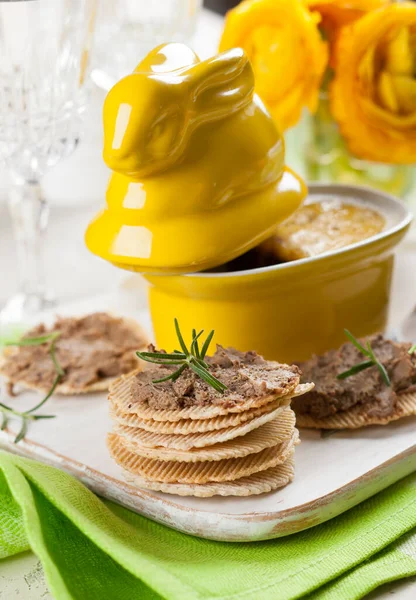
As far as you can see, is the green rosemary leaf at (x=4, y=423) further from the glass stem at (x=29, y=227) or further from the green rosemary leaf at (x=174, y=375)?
the glass stem at (x=29, y=227)

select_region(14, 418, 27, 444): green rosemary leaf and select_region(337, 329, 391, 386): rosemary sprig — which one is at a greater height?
select_region(337, 329, 391, 386): rosemary sprig

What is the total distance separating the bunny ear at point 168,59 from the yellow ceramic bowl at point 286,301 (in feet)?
0.91

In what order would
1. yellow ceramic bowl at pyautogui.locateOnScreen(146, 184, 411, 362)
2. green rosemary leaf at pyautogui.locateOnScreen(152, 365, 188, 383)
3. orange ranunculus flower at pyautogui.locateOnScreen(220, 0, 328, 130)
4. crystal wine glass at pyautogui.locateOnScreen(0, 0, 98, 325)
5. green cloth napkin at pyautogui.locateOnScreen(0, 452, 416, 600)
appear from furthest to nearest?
orange ranunculus flower at pyautogui.locateOnScreen(220, 0, 328, 130) < crystal wine glass at pyautogui.locateOnScreen(0, 0, 98, 325) < yellow ceramic bowl at pyautogui.locateOnScreen(146, 184, 411, 362) < green rosemary leaf at pyautogui.locateOnScreen(152, 365, 188, 383) < green cloth napkin at pyautogui.locateOnScreen(0, 452, 416, 600)

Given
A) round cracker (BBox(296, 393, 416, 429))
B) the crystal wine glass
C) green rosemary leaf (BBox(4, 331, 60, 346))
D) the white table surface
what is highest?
the crystal wine glass

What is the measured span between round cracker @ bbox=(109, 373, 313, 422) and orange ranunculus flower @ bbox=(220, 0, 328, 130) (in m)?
0.79

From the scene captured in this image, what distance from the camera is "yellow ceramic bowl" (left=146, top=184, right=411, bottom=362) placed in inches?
46.5

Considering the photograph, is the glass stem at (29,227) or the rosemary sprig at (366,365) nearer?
the rosemary sprig at (366,365)

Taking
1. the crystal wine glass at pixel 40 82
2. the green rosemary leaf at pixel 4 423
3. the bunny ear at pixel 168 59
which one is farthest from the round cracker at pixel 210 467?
the crystal wine glass at pixel 40 82

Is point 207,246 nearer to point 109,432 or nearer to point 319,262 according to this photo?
point 319,262

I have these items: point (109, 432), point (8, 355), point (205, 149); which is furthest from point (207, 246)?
point (8, 355)

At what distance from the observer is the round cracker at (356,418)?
108 cm

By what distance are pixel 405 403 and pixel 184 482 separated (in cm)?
31

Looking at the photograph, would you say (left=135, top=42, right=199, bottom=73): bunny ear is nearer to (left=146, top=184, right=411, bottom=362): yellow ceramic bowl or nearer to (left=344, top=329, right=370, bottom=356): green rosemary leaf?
(left=146, top=184, right=411, bottom=362): yellow ceramic bowl

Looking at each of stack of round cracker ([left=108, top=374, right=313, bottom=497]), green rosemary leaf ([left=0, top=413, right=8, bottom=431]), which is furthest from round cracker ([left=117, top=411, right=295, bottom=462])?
green rosemary leaf ([left=0, top=413, right=8, bottom=431])
